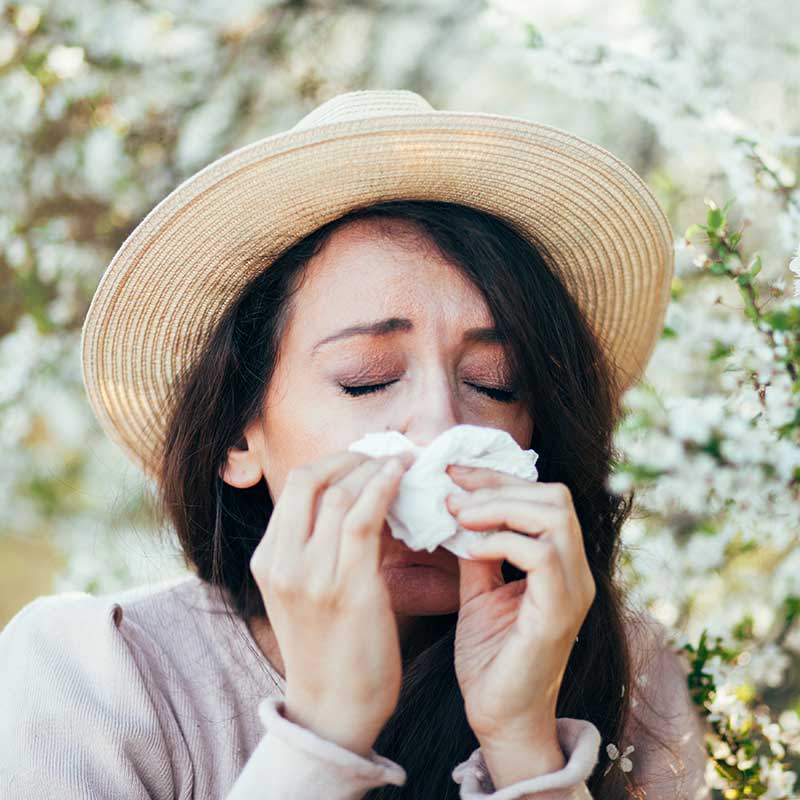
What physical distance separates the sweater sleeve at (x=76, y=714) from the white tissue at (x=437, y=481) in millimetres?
657

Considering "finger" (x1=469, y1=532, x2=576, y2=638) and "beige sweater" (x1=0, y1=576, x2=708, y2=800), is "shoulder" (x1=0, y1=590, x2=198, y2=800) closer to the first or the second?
"beige sweater" (x1=0, y1=576, x2=708, y2=800)

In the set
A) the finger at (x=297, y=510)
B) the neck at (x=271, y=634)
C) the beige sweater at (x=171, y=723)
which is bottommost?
the neck at (x=271, y=634)

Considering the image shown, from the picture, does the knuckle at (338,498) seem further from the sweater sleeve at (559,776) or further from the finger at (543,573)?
the sweater sleeve at (559,776)

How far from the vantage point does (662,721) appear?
6.93 feet

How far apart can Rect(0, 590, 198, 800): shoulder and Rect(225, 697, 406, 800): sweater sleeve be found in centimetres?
43

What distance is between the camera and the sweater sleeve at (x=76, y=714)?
167 cm

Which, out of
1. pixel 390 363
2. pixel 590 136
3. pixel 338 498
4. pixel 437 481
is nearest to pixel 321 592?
pixel 338 498

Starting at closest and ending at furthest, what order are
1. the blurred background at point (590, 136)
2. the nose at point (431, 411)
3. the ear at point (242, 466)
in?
the nose at point (431, 411) < the ear at point (242, 466) < the blurred background at point (590, 136)

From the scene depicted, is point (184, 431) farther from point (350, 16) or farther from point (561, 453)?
point (350, 16)

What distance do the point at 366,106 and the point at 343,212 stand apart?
0.69 feet

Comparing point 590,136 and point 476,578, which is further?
point 590,136

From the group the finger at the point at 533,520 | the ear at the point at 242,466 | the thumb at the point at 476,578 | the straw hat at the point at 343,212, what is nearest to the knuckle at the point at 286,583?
the finger at the point at 533,520

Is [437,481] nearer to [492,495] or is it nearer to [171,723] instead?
[492,495]

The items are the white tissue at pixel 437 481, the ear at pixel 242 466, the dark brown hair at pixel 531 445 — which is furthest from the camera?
the ear at pixel 242 466
